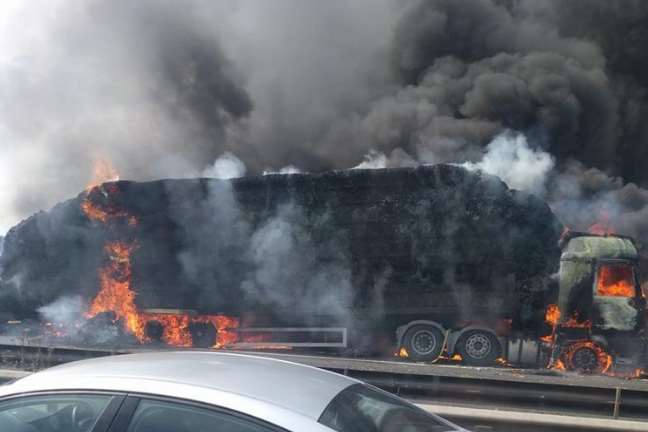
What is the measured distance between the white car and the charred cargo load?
951 centimetres

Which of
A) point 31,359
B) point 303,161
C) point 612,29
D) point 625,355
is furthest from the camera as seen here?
point 303,161

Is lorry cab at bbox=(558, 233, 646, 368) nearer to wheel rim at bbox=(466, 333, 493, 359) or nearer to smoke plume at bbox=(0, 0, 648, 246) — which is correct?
wheel rim at bbox=(466, 333, 493, 359)

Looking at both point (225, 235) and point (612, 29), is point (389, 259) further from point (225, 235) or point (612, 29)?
point (612, 29)

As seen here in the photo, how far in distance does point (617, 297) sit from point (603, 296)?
0.22m

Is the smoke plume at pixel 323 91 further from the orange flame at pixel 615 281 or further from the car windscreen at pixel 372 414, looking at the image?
the car windscreen at pixel 372 414

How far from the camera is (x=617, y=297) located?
11047mm

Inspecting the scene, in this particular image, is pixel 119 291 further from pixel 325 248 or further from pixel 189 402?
pixel 189 402

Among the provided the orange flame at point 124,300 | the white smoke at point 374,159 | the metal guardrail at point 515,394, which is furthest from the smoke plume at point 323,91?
the metal guardrail at point 515,394

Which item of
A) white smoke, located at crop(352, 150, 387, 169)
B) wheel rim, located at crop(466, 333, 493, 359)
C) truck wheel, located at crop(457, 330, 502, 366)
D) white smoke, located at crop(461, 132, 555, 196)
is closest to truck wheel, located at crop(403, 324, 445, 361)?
truck wheel, located at crop(457, 330, 502, 366)

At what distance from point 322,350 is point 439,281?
101 inches

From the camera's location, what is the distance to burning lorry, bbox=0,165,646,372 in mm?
11406

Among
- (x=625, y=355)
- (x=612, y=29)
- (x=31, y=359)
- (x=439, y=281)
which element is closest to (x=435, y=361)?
(x=439, y=281)

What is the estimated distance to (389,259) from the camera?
12.2m

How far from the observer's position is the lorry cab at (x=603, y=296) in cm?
1096
